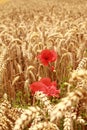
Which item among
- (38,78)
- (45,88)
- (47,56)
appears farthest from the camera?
(38,78)

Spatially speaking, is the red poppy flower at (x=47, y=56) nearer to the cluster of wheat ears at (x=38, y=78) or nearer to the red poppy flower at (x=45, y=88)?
the cluster of wheat ears at (x=38, y=78)

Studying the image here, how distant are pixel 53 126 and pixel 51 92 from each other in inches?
29.1

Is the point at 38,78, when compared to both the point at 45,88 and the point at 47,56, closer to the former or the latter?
the point at 47,56

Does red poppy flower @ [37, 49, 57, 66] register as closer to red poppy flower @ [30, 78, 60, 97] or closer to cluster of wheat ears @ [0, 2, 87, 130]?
cluster of wheat ears @ [0, 2, 87, 130]

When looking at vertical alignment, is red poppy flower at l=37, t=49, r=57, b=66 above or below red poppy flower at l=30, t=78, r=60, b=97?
above

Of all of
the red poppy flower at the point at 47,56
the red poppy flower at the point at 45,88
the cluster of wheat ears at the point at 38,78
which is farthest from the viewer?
the red poppy flower at the point at 47,56

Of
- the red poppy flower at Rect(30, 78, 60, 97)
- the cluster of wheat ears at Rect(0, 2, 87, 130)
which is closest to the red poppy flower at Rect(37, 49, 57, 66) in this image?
the cluster of wheat ears at Rect(0, 2, 87, 130)

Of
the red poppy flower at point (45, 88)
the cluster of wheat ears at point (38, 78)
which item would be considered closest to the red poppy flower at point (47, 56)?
the cluster of wheat ears at point (38, 78)

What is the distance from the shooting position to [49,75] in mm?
3578

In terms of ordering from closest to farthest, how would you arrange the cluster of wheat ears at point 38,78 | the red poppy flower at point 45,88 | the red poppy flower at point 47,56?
the cluster of wheat ears at point 38,78 < the red poppy flower at point 45,88 < the red poppy flower at point 47,56

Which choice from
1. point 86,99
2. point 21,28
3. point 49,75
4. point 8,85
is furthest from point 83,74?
point 21,28

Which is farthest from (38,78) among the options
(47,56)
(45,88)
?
(45,88)

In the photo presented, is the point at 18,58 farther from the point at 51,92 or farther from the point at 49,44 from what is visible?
the point at 51,92

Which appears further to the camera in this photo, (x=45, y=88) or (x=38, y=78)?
(x=38, y=78)
